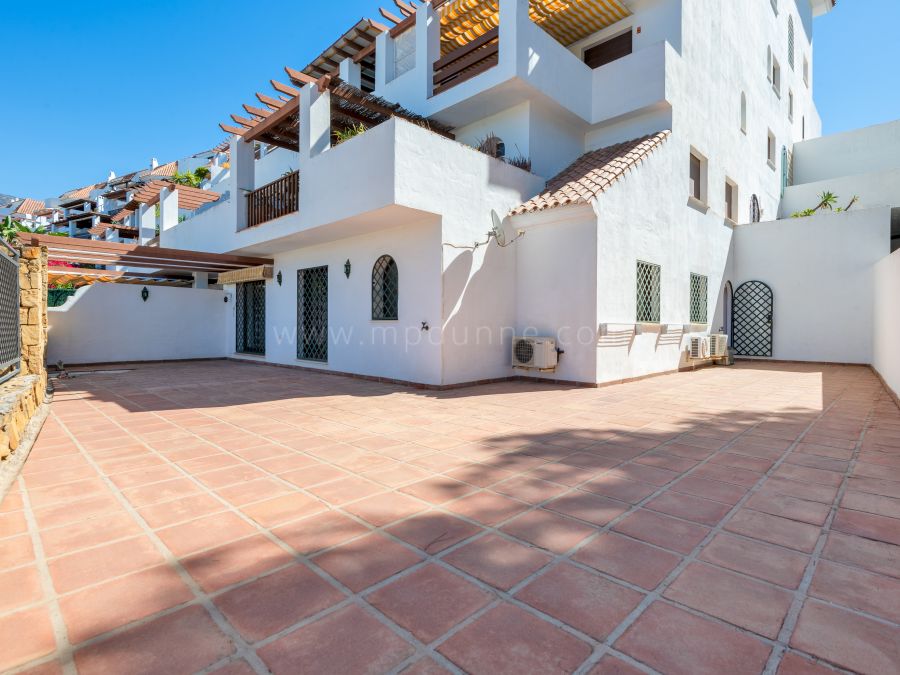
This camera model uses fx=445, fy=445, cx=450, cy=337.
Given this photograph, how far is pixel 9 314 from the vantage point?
4500 millimetres

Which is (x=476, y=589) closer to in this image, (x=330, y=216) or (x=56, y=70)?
(x=330, y=216)

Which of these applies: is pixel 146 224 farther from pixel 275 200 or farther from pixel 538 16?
pixel 538 16

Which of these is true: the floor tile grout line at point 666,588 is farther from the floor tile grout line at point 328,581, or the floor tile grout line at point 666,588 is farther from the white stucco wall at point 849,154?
the white stucco wall at point 849,154

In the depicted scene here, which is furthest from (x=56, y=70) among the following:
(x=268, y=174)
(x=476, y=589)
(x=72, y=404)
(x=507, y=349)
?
(x=476, y=589)

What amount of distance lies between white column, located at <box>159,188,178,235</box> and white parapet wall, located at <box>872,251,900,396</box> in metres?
18.5

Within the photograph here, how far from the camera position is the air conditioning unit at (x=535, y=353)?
777 centimetres

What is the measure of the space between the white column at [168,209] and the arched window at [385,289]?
1070 centimetres

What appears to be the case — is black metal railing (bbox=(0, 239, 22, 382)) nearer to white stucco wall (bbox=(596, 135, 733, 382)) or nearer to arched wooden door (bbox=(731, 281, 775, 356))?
white stucco wall (bbox=(596, 135, 733, 382))

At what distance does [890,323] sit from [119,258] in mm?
14716

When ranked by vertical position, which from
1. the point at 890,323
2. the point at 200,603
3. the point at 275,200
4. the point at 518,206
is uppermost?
the point at 275,200

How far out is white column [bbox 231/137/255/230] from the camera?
426 inches

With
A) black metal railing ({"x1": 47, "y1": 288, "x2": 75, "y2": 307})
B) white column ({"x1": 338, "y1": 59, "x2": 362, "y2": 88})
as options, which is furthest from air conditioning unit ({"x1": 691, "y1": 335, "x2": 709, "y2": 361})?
black metal railing ({"x1": 47, "y1": 288, "x2": 75, "y2": 307})

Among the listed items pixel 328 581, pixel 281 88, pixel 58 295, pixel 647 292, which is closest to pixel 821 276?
pixel 647 292

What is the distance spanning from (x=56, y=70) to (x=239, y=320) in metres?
10.8
